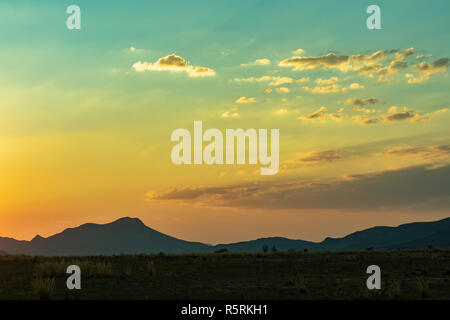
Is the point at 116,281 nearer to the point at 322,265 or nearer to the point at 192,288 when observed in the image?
the point at 192,288

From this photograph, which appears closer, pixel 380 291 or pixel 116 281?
pixel 380 291

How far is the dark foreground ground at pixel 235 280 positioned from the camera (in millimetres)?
27688

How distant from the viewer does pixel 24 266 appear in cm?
4691

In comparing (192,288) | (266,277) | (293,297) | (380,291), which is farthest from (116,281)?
(380,291)

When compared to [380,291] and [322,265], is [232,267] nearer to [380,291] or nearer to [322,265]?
[322,265]

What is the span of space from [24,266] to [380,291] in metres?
29.8

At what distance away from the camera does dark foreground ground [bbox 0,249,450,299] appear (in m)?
27.7

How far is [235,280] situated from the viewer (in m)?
34.6
